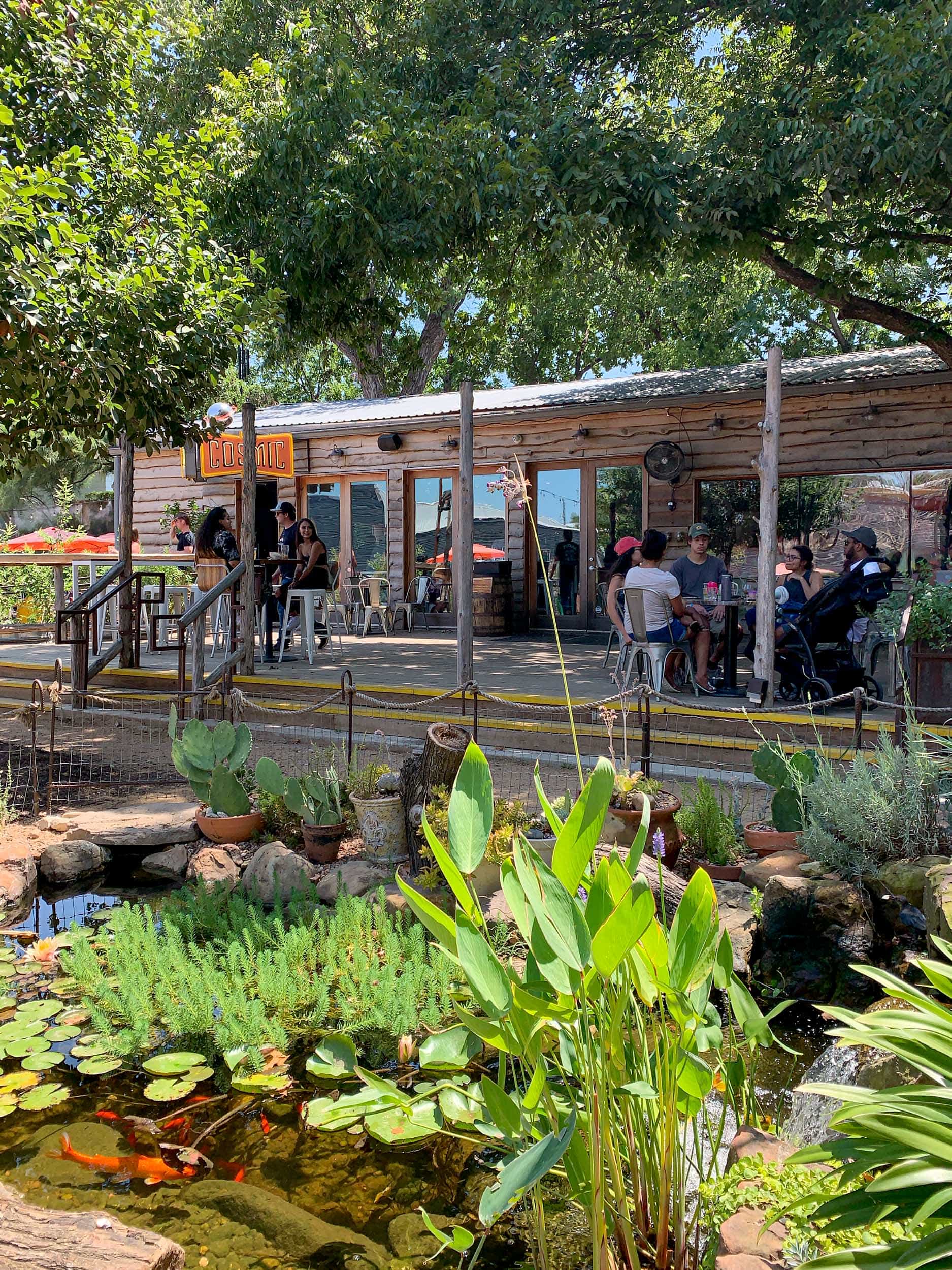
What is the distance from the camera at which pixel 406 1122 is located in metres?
2.27

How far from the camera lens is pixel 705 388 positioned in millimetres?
11102

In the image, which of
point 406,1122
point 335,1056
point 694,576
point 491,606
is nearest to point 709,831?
point 335,1056

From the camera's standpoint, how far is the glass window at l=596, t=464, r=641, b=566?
1277 centimetres

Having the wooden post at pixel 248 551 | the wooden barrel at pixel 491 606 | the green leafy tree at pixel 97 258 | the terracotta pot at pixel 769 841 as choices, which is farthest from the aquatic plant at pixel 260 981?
the wooden barrel at pixel 491 606

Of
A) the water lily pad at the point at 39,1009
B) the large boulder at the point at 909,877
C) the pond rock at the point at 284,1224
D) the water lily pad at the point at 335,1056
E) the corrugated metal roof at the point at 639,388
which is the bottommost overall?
the pond rock at the point at 284,1224

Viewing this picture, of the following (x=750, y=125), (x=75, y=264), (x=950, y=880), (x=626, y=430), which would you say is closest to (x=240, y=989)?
(x=950, y=880)

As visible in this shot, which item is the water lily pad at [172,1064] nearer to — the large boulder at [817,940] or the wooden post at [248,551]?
the large boulder at [817,940]

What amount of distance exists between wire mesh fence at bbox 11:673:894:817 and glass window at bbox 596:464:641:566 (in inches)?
216

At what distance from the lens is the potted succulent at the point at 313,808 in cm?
494

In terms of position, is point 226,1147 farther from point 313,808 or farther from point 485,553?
point 485,553

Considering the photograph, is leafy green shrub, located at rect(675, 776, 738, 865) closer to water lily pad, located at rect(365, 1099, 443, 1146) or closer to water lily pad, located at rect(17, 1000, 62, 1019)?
water lily pad, located at rect(365, 1099, 443, 1146)

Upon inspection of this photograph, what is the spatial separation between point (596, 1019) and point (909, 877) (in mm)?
2478

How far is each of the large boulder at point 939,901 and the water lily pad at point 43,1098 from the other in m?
2.73

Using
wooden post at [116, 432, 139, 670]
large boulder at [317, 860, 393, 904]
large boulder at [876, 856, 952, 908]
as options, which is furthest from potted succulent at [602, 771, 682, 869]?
wooden post at [116, 432, 139, 670]
